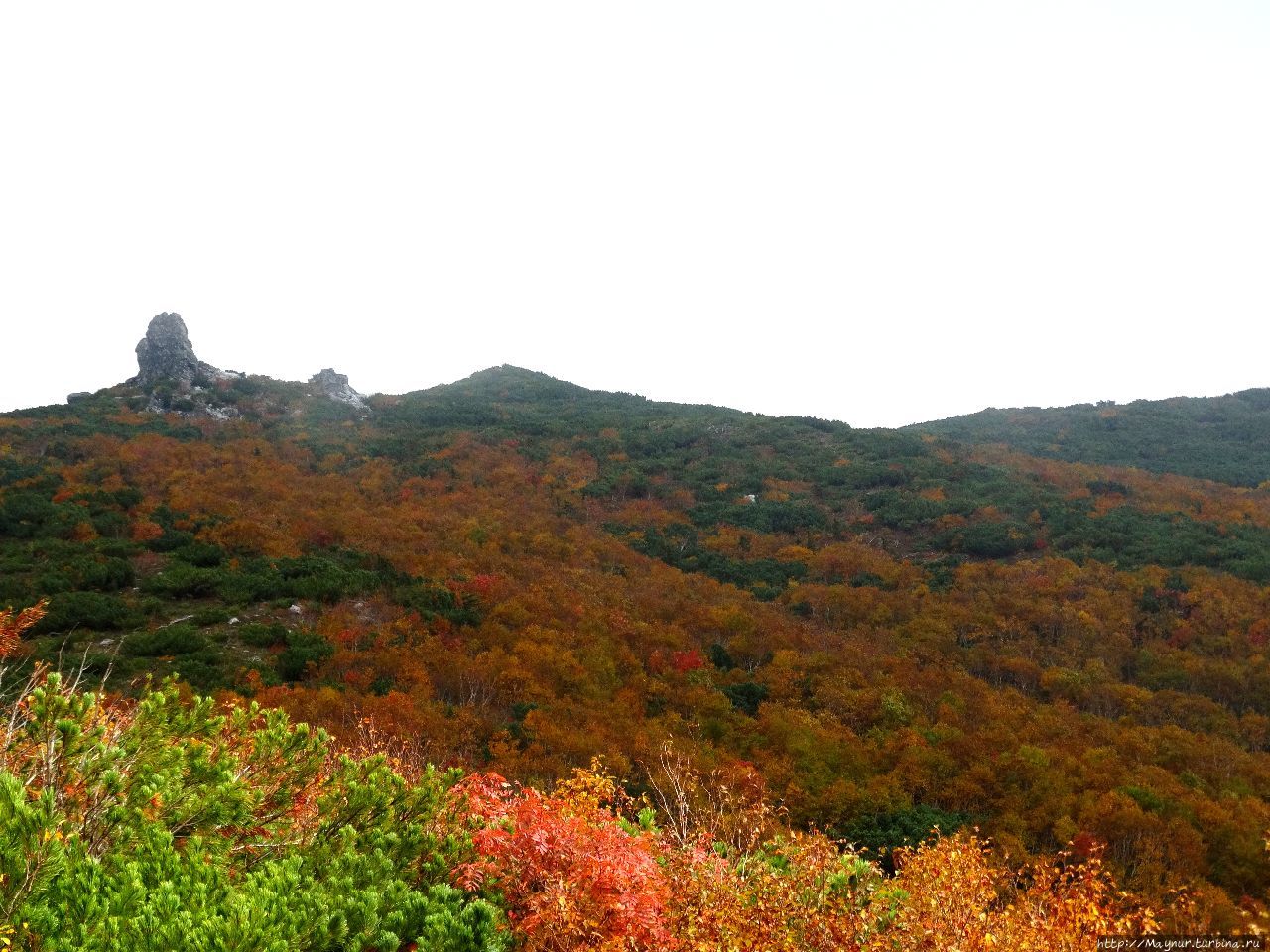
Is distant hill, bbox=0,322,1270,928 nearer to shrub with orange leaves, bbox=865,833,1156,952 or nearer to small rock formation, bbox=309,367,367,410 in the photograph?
shrub with orange leaves, bbox=865,833,1156,952

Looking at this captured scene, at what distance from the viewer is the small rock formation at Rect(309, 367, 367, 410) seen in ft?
195

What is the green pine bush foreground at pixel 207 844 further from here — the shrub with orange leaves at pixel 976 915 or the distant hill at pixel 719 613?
the distant hill at pixel 719 613

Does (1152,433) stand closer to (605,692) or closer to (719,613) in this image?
(719,613)

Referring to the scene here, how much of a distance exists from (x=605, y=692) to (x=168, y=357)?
52347mm

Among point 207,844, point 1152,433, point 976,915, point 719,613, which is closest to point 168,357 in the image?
point 719,613

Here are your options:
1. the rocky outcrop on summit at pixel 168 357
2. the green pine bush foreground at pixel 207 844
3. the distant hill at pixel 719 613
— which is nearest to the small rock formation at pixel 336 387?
the rocky outcrop on summit at pixel 168 357

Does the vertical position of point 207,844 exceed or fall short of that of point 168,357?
it falls short

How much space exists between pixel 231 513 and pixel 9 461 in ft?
41.0

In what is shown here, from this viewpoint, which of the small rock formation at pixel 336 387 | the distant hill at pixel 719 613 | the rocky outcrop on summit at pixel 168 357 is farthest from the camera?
the small rock formation at pixel 336 387

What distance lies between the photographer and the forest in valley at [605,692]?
5875mm

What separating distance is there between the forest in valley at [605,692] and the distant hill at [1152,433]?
3919 mm

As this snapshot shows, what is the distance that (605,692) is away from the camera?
18625 mm

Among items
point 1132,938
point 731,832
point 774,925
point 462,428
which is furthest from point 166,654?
point 462,428

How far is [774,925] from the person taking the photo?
22.2ft
